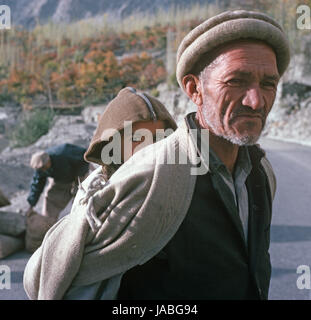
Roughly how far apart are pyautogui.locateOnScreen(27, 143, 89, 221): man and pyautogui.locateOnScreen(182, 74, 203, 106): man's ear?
10.5ft

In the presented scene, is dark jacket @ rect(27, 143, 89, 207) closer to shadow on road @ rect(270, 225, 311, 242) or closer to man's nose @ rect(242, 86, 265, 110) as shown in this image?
shadow on road @ rect(270, 225, 311, 242)

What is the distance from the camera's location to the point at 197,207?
4.24ft

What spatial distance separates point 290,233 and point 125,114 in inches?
106

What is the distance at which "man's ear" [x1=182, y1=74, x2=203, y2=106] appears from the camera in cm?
142

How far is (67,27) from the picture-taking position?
5231 centimetres

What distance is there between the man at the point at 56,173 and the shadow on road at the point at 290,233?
6.79 feet

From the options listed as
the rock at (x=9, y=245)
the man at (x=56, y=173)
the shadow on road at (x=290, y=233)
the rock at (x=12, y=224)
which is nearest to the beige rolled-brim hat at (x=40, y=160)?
the man at (x=56, y=173)

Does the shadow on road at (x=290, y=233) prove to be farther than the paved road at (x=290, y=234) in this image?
Yes

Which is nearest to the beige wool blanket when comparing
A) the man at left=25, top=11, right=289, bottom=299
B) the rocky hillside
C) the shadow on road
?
the man at left=25, top=11, right=289, bottom=299

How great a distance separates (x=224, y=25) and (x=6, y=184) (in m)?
10.1

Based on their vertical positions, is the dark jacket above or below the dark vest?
below

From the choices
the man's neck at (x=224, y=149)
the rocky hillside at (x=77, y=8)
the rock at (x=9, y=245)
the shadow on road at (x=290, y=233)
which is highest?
the rocky hillside at (x=77, y=8)

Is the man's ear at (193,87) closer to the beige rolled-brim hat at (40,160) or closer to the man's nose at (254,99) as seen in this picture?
the man's nose at (254,99)

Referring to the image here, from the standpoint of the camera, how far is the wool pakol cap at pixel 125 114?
1878mm
